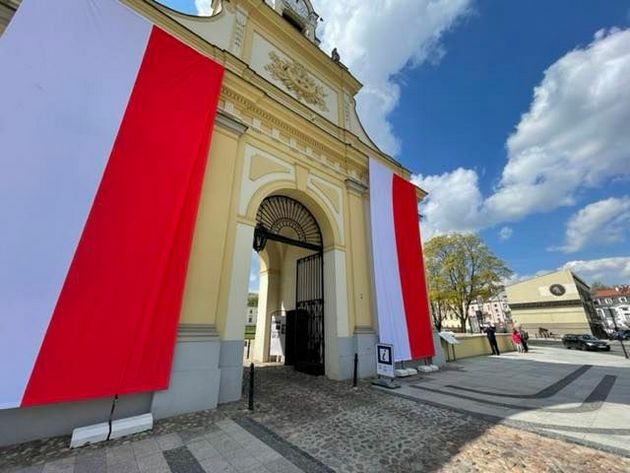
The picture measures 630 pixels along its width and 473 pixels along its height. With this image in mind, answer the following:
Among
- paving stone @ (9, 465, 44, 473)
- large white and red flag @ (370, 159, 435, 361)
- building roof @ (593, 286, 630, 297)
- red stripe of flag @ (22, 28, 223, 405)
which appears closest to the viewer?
paving stone @ (9, 465, 44, 473)

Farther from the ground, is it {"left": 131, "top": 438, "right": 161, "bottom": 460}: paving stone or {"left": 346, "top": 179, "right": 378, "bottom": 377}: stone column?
{"left": 346, "top": 179, "right": 378, "bottom": 377}: stone column

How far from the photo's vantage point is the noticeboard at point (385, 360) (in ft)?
21.4

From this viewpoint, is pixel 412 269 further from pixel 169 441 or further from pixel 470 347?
pixel 169 441

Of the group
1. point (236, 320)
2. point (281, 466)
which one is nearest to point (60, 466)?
point (281, 466)

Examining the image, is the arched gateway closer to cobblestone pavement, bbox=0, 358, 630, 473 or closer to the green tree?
cobblestone pavement, bbox=0, 358, 630, 473

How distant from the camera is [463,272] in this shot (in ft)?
82.1

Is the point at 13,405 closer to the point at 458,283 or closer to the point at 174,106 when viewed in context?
the point at 174,106

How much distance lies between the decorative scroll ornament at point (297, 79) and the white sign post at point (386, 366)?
871cm

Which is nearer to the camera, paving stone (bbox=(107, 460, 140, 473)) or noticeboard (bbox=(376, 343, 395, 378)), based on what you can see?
paving stone (bbox=(107, 460, 140, 473))

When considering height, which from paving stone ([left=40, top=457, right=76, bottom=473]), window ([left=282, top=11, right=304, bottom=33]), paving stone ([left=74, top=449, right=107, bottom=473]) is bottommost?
paving stone ([left=74, top=449, right=107, bottom=473])

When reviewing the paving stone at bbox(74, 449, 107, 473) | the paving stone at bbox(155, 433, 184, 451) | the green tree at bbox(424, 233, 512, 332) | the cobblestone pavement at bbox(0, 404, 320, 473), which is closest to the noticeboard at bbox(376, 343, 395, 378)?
the cobblestone pavement at bbox(0, 404, 320, 473)

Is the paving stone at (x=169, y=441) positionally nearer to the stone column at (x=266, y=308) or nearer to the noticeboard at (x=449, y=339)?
the stone column at (x=266, y=308)

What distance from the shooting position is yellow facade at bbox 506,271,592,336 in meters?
34.3

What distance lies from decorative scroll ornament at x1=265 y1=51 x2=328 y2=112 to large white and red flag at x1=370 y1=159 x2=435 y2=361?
3366 millimetres
